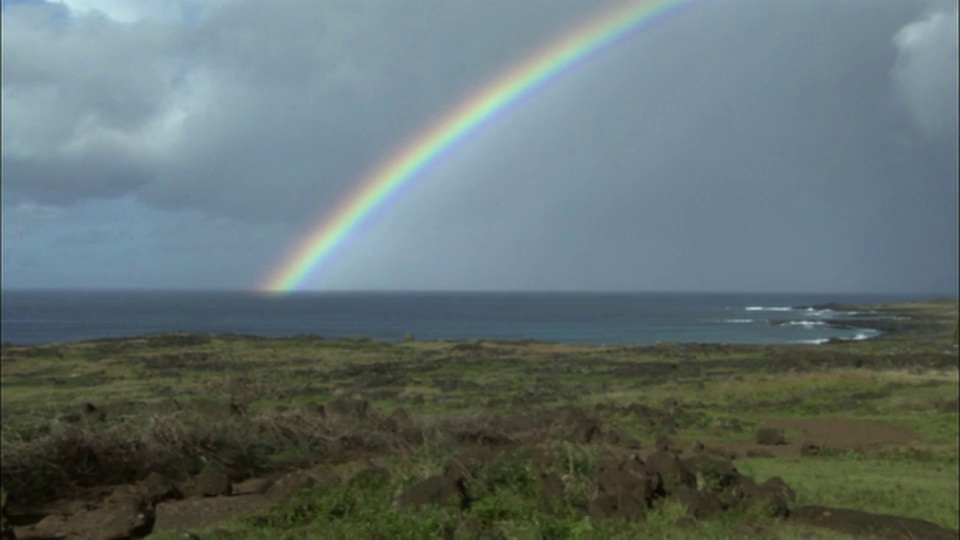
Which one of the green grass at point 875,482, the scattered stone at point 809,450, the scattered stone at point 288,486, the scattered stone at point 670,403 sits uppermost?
the scattered stone at point 288,486

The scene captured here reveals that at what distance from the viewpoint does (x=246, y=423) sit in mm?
15391

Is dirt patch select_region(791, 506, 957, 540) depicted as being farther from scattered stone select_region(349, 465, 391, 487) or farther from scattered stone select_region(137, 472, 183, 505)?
scattered stone select_region(137, 472, 183, 505)

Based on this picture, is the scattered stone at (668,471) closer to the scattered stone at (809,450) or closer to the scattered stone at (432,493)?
the scattered stone at (432,493)

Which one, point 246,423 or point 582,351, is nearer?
point 246,423

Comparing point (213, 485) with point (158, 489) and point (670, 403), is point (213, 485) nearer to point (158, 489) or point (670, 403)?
point (158, 489)

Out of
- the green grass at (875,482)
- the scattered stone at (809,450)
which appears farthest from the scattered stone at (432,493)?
the scattered stone at (809,450)

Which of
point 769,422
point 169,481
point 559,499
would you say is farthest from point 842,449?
point 169,481

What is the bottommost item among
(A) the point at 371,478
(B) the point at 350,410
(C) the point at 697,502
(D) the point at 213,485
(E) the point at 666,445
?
(E) the point at 666,445

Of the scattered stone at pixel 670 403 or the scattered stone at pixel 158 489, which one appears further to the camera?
the scattered stone at pixel 670 403

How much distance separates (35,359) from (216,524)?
4638cm

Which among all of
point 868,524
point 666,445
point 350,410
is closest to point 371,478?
point 350,410

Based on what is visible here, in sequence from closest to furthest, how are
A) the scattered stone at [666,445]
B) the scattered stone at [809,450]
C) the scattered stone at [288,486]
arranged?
the scattered stone at [288,486], the scattered stone at [666,445], the scattered stone at [809,450]

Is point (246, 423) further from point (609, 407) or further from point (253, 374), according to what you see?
point (253, 374)

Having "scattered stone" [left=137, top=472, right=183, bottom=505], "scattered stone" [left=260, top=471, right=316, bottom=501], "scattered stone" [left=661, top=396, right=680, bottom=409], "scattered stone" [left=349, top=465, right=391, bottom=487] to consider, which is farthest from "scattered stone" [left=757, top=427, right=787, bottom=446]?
"scattered stone" [left=137, top=472, right=183, bottom=505]
